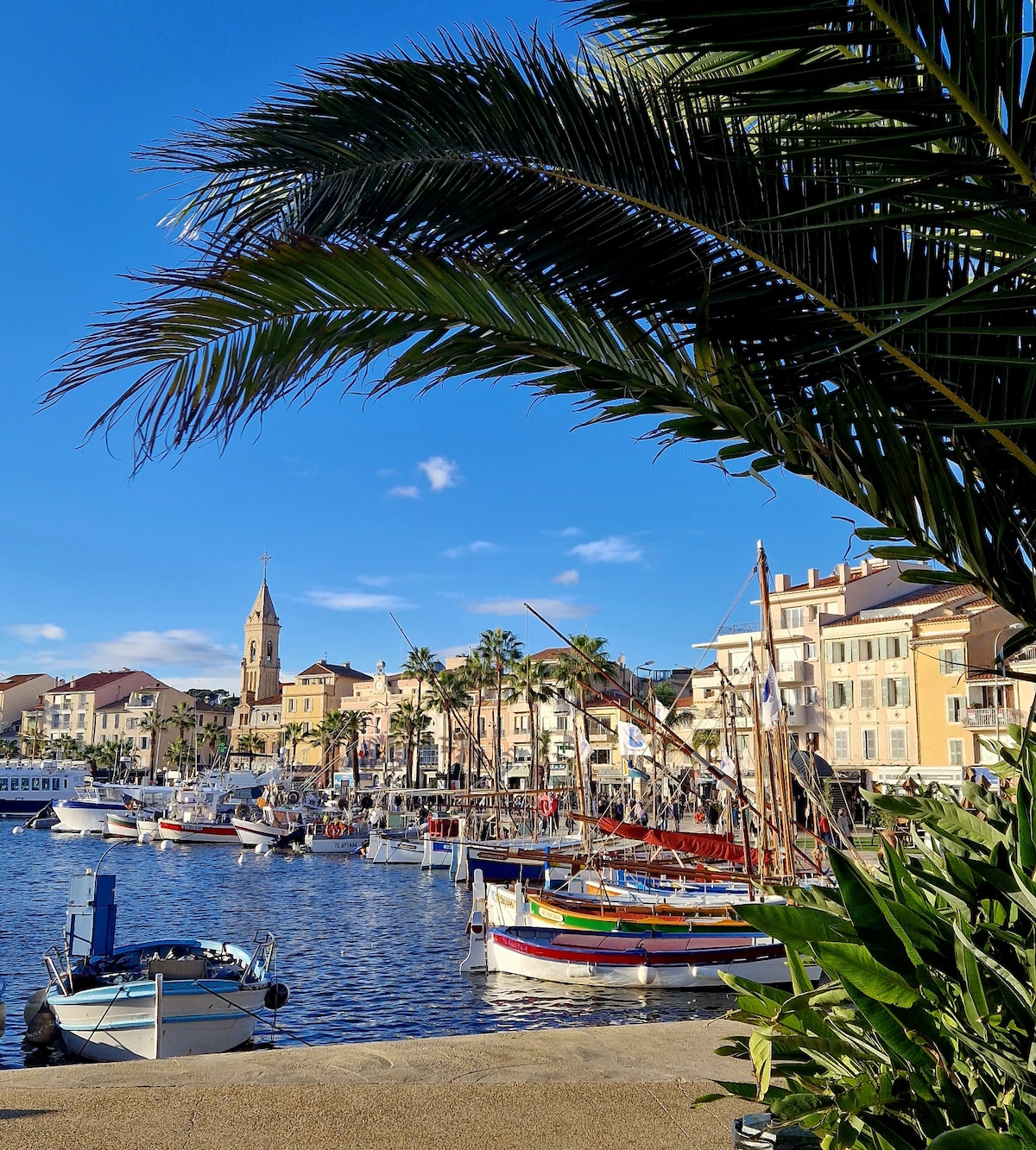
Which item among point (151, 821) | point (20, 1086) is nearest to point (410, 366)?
point (20, 1086)

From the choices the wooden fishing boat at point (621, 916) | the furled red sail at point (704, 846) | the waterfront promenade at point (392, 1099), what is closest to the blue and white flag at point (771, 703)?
the wooden fishing boat at point (621, 916)

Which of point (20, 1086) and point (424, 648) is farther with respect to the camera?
point (424, 648)

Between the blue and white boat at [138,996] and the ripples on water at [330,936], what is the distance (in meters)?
1.39

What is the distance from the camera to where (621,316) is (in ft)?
13.0

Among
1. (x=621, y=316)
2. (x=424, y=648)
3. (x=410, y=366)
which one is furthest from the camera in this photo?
(x=424, y=648)

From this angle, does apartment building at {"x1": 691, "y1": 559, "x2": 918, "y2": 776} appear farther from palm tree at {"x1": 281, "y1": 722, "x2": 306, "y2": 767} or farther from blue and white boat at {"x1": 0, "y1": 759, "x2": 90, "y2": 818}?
palm tree at {"x1": 281, "y1": 722, "x2": 306, "y2": 767}

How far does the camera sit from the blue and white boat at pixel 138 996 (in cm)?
1755

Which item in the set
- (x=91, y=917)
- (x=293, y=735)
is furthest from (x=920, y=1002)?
(x=293, y=735)

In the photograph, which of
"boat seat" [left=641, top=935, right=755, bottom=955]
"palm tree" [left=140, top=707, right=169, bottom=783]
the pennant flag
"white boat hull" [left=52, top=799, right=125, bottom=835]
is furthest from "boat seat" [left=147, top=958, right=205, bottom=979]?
"palm tree" [left=140, top=707, right=169, bottom=783]

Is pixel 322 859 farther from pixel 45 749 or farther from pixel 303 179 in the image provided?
pixel 45 749

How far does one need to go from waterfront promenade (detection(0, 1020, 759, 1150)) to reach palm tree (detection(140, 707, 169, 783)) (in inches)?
4972

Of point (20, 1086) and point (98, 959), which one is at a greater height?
point (20, 1086)

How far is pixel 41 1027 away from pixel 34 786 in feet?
286

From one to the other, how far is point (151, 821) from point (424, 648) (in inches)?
1056
